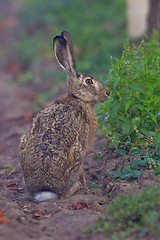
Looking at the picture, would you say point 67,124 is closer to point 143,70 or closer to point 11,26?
point 143,70

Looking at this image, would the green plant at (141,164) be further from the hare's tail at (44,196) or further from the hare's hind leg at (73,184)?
the hare's tail at (44,196)

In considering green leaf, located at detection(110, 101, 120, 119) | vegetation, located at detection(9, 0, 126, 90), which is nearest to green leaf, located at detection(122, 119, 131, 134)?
green leaf, located at detection(110, 101, 120, 119)

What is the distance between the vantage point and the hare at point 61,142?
5.00 metres

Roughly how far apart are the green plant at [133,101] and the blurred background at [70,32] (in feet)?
14.4

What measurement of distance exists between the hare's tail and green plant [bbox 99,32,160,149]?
107 cm

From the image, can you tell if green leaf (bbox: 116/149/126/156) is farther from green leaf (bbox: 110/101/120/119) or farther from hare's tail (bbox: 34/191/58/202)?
hare's tail (bbox: 34/191/58/202)

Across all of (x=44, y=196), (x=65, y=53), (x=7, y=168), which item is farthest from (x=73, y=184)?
(x=7, y=168)

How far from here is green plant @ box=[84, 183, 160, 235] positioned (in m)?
3.65

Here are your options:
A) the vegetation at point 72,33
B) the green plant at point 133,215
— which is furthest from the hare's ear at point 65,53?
the vegetation at point 72,33

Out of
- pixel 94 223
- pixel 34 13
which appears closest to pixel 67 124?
pixel 94 223

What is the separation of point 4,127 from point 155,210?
19.9 feet

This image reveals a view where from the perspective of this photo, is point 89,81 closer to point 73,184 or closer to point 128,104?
point 128,104

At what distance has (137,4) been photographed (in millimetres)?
13305

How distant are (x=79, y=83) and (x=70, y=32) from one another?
8.65 meters
